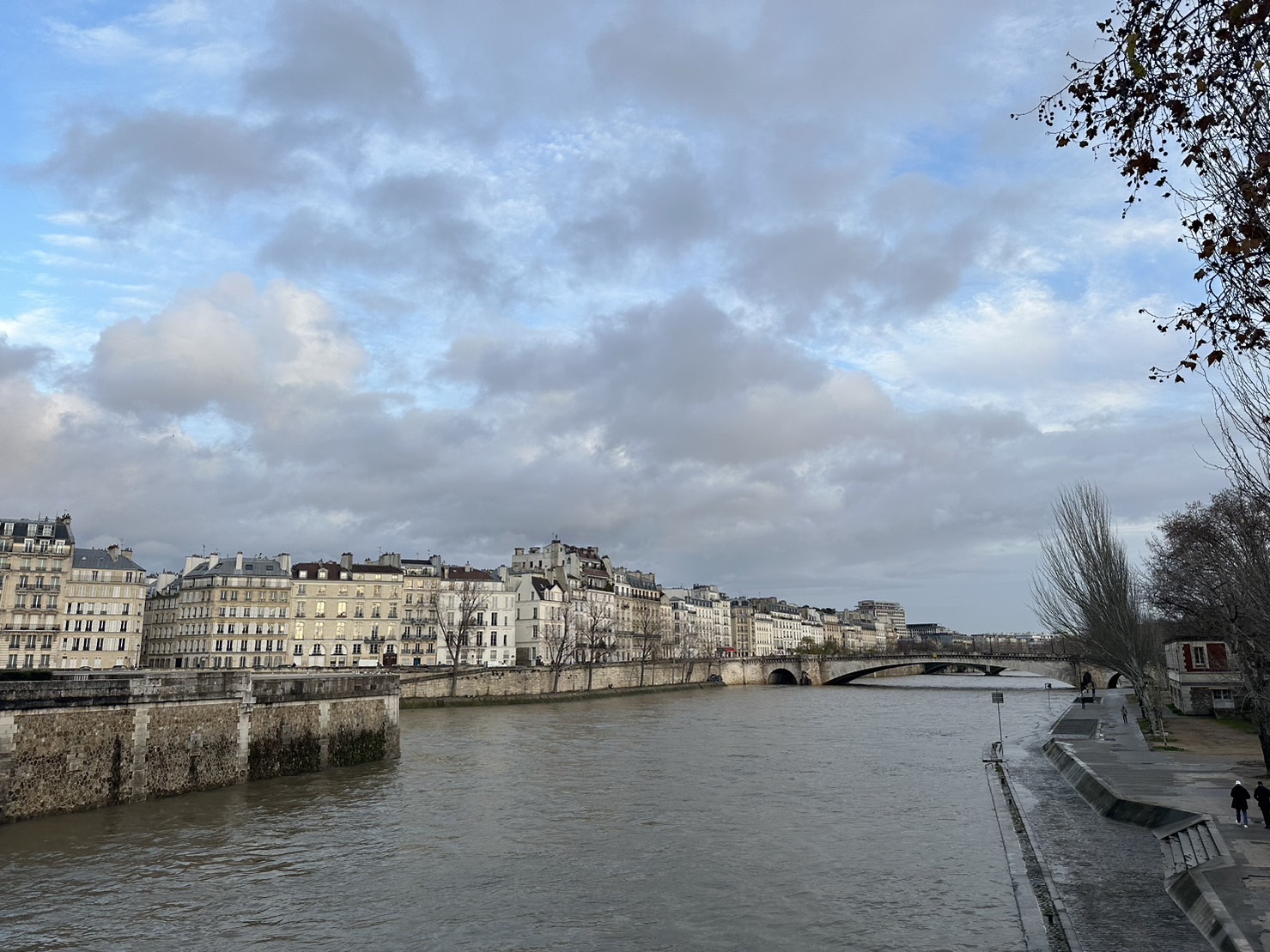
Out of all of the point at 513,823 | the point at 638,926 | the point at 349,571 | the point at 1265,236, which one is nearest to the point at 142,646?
the point at 349,571

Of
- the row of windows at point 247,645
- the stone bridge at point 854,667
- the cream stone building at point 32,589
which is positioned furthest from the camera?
the stone bridge at point 854,667

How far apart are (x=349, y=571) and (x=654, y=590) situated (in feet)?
186

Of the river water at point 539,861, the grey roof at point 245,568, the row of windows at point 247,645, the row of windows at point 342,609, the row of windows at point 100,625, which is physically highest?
the grey roof at point 245,568

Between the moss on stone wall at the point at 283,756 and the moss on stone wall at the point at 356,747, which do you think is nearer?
the moss on stone wall at the point at 283,756

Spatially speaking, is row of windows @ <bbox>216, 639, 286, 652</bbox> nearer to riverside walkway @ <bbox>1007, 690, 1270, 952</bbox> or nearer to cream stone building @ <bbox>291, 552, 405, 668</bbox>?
cream stone building @ <bbox>291, 552, 405, 668</bbox>

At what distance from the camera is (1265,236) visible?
6848 millimetres

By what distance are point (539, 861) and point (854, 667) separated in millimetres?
97600

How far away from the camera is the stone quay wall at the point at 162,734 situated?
23.1m

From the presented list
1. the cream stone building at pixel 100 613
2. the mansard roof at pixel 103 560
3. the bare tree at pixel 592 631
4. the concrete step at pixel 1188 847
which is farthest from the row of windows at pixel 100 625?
the concrete step at pixel 1188 847

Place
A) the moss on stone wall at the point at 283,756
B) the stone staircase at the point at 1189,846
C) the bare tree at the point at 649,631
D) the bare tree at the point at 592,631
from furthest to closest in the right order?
1. the bare tree at the point at 649,631
2. the bare tree at the point at 592,631
3. the moss on stone wall at the point at 283,756
4. the stone staircase at the point at 1189,846

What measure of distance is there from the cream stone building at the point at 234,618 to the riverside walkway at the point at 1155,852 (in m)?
74.5

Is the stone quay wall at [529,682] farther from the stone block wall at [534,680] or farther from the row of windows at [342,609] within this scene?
the row of windows at [342,609]

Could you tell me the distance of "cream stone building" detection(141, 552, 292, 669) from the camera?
88.2 metres

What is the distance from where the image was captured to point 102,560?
86.5 m
